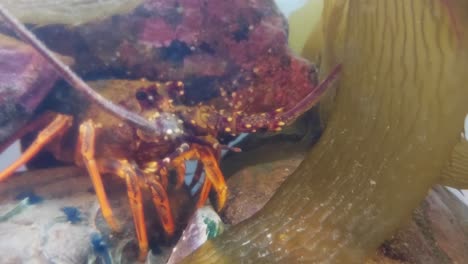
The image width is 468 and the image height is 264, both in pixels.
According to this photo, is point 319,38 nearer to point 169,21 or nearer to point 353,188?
point 169,21

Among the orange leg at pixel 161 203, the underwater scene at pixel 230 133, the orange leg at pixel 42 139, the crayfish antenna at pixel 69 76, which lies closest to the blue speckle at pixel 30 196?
the underwater scene at pixel 230 133

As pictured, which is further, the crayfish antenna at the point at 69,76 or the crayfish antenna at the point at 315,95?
the crayfish antenna at the point at 315,95

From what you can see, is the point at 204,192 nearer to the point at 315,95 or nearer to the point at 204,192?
the point at 204,192

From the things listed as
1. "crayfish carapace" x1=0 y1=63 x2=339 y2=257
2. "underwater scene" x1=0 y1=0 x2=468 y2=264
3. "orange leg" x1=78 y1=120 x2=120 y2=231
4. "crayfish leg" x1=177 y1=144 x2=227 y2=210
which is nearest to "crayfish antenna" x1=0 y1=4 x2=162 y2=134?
"underwater scene" x1=0 y1=0 x2=468 y2=264

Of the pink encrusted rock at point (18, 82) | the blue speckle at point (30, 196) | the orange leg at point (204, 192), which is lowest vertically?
the blue speckle at point (30, 196)

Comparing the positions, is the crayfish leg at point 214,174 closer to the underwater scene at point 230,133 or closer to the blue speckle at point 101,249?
the underwater scene at point 230,133

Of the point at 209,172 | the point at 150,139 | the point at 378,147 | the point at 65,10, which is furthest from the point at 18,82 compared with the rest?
the point at 378,147
